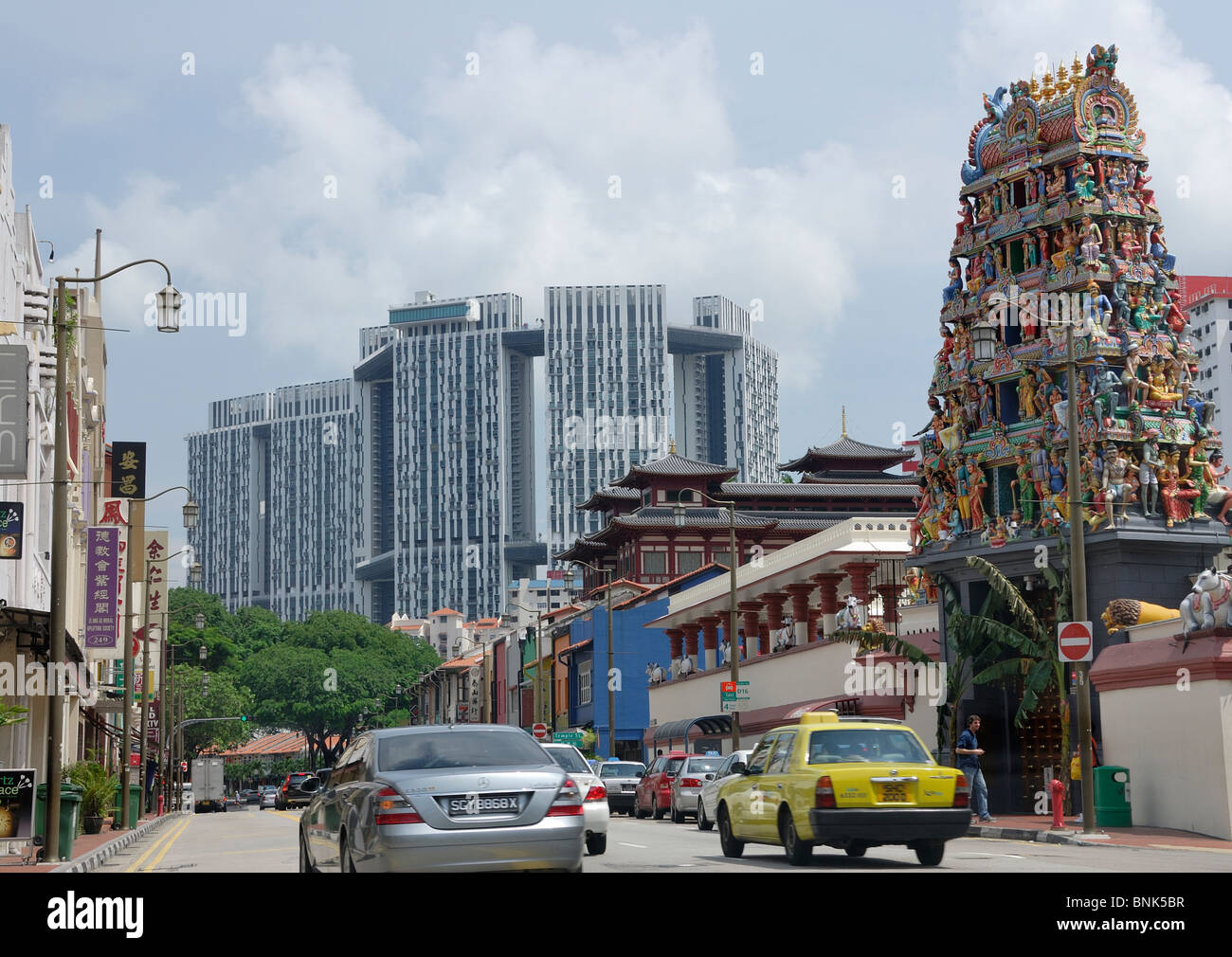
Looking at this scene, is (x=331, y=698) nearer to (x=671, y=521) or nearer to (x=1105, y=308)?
(x=671, y=521)

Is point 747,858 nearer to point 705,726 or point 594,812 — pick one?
point 594,812

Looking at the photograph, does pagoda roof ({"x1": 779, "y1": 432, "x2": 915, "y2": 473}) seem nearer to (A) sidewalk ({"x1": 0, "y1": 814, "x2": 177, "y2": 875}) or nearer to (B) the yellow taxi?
(A) sidewalk ({"x1": 0, "y1": 814, "x2": 177, "y2": 875})

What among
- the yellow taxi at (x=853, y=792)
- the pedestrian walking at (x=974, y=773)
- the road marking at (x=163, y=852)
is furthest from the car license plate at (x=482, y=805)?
the pedestrian walking at (x=974, y=773)

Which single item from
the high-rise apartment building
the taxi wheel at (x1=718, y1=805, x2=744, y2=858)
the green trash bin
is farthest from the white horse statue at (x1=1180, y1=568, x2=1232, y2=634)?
the high-rise apartment building

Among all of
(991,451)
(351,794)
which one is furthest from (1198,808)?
(351,794)

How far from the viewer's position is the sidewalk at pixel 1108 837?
25.0 m

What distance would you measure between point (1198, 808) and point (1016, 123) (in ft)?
64.1

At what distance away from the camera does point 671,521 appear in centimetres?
10094

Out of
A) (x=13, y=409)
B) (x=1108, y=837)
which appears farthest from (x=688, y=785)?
(x=13, y=409)

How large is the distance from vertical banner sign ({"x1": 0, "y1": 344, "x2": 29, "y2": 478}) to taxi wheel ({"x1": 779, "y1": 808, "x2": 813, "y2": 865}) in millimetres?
18976

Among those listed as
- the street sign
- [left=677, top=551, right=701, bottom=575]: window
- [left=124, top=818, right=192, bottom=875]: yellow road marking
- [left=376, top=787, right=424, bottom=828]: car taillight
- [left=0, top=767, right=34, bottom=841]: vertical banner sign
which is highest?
[left=677, top=551, right=701, bottom=575]: window

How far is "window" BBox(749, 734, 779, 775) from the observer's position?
20.6 m

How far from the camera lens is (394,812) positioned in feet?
43.8

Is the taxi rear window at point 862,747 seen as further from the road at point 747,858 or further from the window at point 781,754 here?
the road at point 747,858
